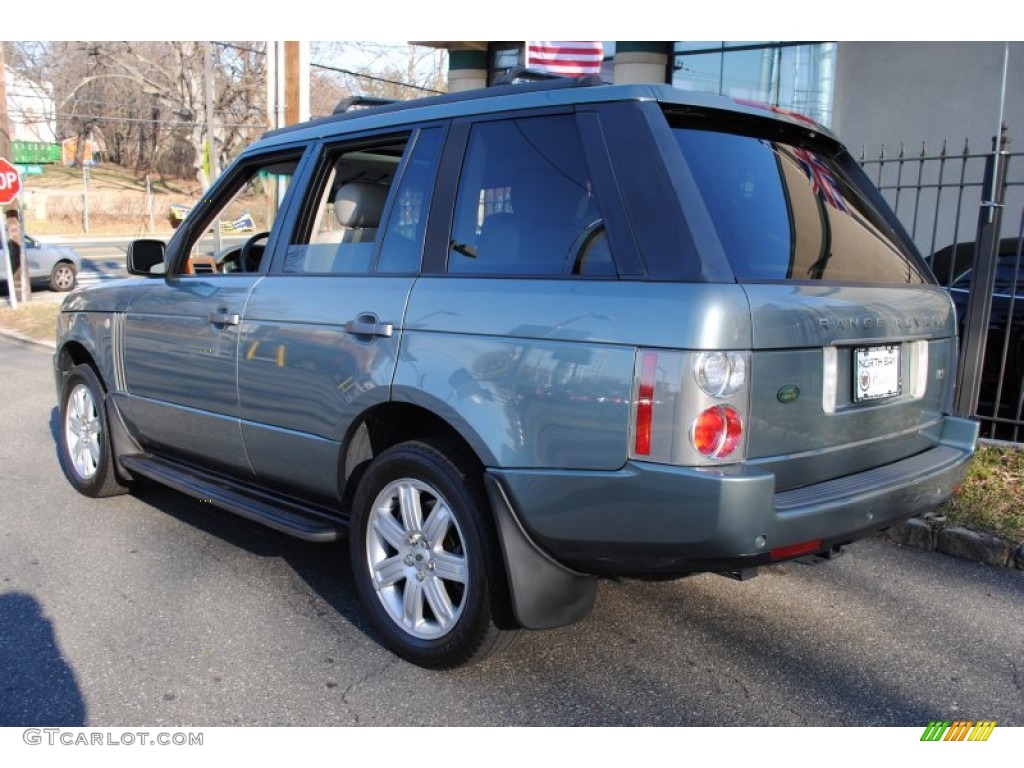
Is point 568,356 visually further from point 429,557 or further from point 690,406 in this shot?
point 429,557

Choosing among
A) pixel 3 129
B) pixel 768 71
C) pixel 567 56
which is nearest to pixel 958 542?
pixel 567 56

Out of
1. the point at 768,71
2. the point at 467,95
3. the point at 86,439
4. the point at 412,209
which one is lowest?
the point at 86,439

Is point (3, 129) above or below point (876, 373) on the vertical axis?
above

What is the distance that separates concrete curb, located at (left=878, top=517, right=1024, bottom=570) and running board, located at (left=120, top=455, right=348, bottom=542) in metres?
2.77

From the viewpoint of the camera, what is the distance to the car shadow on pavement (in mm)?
2871

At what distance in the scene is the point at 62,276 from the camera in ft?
68.1

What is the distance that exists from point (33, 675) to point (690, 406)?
250 centimetres

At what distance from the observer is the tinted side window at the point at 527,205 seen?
2865mm

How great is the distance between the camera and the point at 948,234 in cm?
1047

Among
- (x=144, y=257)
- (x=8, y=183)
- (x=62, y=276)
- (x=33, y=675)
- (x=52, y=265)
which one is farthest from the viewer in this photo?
(x=62, y=276)

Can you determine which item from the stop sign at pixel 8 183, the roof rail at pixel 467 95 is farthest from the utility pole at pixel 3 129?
the roof rail at pixel 467 95

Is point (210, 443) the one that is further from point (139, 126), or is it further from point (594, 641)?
point (139, 126)

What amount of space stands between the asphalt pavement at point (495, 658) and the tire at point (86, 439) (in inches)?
19.2

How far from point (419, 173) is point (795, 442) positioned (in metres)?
1.74
